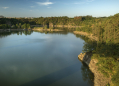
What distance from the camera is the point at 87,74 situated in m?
9.24

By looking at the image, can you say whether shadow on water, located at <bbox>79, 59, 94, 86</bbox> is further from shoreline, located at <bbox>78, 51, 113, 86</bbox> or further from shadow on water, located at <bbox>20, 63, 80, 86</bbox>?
shadow on water, located at <bbox>20, 63, 80, 86</bbox>

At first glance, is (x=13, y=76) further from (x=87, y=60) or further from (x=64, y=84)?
(x=87, y=60)

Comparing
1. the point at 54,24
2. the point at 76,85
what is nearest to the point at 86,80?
the point at 76,85

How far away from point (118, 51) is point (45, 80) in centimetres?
677

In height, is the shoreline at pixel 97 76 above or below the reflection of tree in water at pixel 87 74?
above

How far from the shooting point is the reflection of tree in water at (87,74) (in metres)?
8.22

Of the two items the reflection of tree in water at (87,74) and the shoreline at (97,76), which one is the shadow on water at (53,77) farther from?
the shoreline at (97,76)

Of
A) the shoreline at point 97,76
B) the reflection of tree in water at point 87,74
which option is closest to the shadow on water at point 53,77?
the reflection of tree in water at point 87,74

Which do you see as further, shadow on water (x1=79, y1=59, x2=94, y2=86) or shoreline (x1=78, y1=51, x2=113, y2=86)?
shadow on water (x1=79, y1=59, x2=94, y2=86)

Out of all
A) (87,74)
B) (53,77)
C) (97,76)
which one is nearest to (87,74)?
(87,74)

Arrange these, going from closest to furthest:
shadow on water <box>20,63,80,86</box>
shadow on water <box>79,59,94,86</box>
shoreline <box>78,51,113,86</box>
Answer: shoreline <box>78,51,113,86</box>
shadow on water <box>20,63,80,86</box>
shadow on water <box>79,59,94,86</box>

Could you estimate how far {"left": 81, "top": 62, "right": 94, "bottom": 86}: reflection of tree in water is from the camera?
324 inches

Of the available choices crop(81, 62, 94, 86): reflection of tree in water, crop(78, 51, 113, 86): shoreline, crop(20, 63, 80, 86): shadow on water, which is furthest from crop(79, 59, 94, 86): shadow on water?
crop(20, 63, 80, 86): shadow on water

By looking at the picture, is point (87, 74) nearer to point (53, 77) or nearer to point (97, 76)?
point (97, 76)
